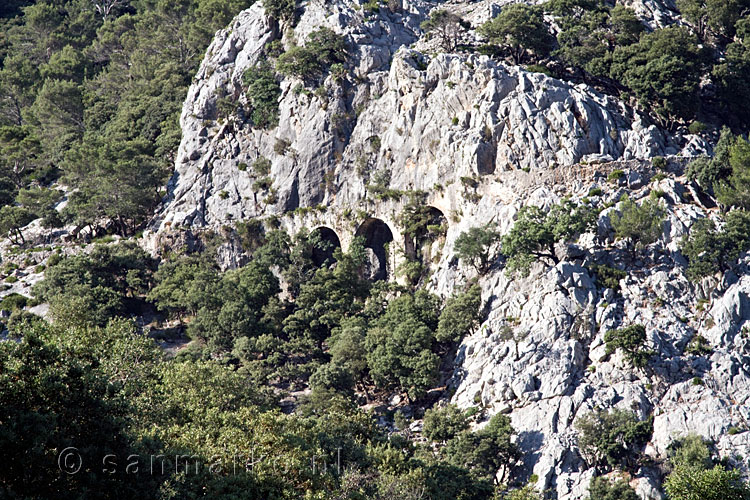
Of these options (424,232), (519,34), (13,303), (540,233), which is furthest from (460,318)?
(13,303)

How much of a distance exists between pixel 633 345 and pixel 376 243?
110 ft

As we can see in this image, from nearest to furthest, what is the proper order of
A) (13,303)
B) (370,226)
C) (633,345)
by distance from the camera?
(633,345), (13,303), (370,226)

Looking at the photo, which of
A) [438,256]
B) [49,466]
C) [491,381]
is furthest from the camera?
[438,256]

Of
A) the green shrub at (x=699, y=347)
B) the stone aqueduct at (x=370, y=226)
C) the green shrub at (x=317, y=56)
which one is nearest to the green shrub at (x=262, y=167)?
the stone aqueduct at (x=370, y=226)

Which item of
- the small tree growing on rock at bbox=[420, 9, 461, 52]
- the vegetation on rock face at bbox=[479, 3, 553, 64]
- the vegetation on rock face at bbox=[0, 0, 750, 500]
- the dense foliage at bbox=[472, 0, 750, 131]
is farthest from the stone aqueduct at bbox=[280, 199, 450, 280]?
the vegetation on rock face at bbox=[479, 3, 553, 64]

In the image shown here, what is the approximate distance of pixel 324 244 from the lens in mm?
89562

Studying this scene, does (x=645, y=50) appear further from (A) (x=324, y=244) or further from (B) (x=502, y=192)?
(A) (x=324, y=244)

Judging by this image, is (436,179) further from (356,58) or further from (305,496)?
(305,496)

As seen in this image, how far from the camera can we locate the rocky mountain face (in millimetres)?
62031

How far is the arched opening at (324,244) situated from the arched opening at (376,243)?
365 cm

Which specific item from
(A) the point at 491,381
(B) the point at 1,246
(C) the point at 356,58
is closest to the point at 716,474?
(A) the point at 491,381

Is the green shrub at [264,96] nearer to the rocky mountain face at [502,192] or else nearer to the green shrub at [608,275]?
the rocky mountain face at [502,192]

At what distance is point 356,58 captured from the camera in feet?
311

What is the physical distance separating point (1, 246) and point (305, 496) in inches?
2941
